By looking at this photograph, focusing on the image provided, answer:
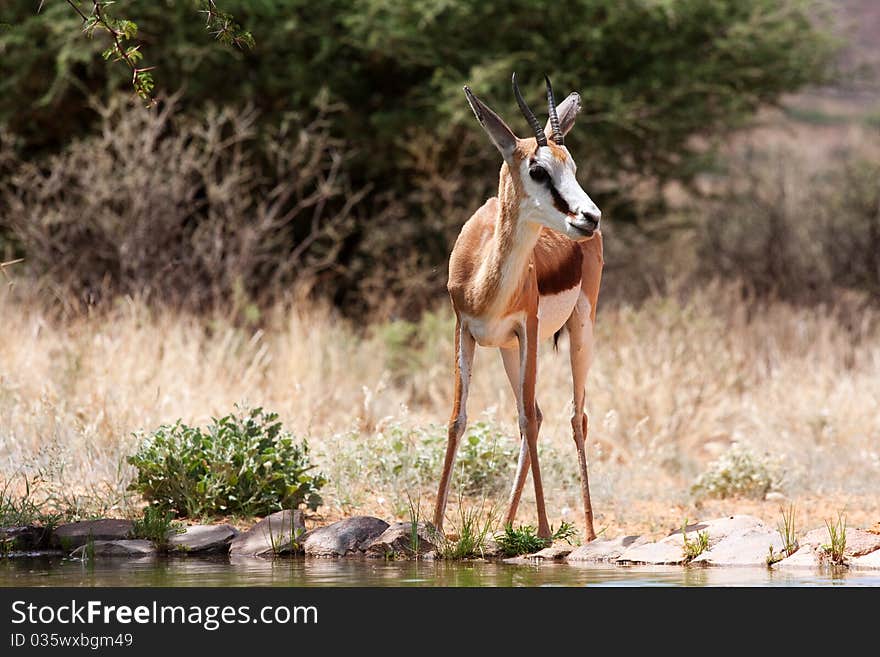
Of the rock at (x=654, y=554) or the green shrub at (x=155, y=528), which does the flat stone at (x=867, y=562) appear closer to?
the rock at (x=654, y=554)

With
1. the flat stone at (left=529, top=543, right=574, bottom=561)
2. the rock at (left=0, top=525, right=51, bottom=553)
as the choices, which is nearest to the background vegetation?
the rock at (left=0, top=525, right=51, bottom=553)

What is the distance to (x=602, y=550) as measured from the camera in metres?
7.73

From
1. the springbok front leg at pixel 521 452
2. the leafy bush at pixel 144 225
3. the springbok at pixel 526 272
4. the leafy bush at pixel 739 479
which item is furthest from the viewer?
the leafy bush at pixel 144 225

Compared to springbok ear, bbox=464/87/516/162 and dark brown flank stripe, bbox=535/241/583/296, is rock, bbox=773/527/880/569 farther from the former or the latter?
springbok ear, bbox=464/87/516/162

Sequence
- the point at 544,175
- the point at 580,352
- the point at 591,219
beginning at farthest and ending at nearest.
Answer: the point at 580,352
the point at 544,175
the point at 591,219

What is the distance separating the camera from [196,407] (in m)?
11.4

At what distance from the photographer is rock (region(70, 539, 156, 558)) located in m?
7.87

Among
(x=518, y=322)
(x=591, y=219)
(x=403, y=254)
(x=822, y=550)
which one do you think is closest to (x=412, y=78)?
(x=403, y=254)

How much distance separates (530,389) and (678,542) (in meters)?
1.23

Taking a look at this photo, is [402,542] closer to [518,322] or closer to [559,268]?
[518,322]

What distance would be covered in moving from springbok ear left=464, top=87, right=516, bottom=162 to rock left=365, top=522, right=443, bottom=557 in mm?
2178

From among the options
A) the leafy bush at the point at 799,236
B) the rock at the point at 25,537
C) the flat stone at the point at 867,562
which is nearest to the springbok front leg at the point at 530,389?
the flat stone at the point at 867,562

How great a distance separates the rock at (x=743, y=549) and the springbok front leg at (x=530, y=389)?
96 centimetres

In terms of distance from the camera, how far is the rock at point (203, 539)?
8.00 m
